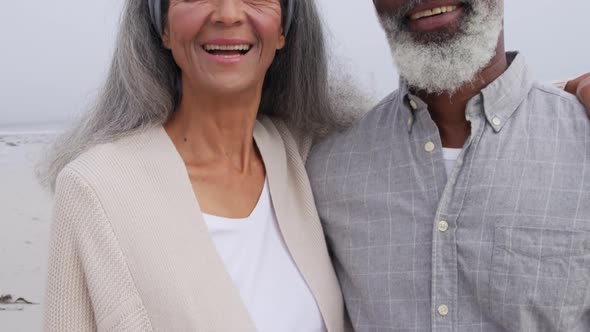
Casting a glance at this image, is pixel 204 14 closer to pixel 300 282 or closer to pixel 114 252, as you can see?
pixel 114 252

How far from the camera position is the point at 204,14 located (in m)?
2.26

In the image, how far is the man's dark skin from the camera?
7.72 feet

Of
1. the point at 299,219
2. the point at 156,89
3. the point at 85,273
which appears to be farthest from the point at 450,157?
the point at 85,273

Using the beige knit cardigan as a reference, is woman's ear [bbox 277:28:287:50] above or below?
above

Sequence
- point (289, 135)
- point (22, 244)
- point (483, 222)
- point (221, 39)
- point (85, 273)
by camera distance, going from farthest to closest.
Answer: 1. point (22, 244)
2. point (289, 135)
3. point (221, 39)
4. point (483, 222)
5. point (85, 273)

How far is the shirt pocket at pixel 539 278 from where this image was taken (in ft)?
6.91

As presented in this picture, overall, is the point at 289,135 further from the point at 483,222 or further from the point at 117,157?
the point at 483,222

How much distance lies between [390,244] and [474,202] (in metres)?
0.32

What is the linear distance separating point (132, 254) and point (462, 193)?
1061 mm

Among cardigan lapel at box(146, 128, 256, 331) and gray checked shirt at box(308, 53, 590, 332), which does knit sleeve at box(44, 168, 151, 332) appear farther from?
gray checked shirt at box(308, 53, 590, 332)

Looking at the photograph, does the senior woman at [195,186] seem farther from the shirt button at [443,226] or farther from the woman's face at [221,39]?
the shirt button at [443,226]

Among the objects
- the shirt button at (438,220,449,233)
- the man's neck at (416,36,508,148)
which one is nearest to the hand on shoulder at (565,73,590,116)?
the man's neck at (416,36,508,148)

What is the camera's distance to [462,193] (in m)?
2.21

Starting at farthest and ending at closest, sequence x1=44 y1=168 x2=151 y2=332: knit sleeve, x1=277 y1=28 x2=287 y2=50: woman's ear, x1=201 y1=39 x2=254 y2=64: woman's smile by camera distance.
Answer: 1. x1=277 y1=28 x2=287 y2=50: woman's ear
2. x1=201 y1=39 x2=254 y2=64: woman's smile
3. x1=44 y1=168 x2=151 y2=332: knit sleeve
